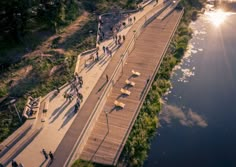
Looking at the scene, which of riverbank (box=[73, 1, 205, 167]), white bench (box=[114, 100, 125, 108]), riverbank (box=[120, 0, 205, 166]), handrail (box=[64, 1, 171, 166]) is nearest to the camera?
handrail (box=[64, 1, 171, 166])

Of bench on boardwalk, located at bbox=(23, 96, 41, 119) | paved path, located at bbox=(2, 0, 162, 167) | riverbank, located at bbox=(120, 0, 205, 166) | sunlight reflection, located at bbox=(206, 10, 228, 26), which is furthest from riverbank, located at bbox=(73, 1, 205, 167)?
sunlight reflection, located at bbox=(206, 10, 228, 26)

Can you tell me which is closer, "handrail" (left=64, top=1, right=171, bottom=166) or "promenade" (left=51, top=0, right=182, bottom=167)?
"promenade" (left=51, top=0, right=182, bottom=167)

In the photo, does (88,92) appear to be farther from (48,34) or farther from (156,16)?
(156,16)

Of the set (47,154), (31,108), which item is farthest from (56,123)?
(47,154)

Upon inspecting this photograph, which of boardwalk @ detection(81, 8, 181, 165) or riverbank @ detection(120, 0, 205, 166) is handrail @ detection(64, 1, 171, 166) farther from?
riverbank @ detection(120, 0, 205, 166)

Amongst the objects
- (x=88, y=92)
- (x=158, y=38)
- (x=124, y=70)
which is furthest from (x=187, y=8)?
(x=88, y=92)

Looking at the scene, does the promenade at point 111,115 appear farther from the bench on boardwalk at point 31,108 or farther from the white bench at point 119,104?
the bench on boardwalk at point 31,108
